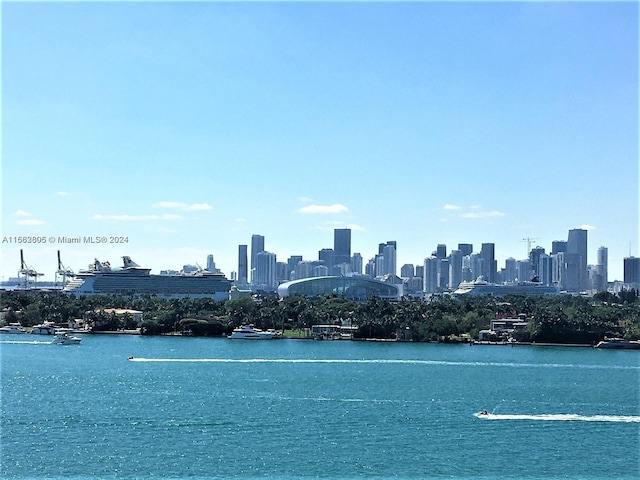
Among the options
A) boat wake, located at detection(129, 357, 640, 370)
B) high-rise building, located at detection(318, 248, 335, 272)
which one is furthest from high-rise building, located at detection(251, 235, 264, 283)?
boat wake, located at detection(129, 357, 640, 370)

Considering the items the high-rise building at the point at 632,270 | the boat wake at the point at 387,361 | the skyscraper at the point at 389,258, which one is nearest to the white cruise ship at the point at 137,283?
the boat wake at the point at 387,361

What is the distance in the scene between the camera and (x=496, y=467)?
60.5 ft

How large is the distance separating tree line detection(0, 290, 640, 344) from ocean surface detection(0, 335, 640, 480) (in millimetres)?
10925

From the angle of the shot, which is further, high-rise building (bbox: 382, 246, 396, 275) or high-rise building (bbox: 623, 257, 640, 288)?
high-rise building (bbox: 382, 246, 396, 275)

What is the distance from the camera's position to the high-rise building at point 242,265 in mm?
182375

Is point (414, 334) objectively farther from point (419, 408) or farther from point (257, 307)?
point (419, 408)

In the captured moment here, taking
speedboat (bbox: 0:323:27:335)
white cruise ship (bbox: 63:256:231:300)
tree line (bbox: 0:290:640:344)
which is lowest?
speedboat (bbox: 0:323:27:335)

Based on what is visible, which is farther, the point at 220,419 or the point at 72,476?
the point at 220,419

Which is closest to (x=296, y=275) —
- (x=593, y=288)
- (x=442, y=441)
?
(x=593, y=288)

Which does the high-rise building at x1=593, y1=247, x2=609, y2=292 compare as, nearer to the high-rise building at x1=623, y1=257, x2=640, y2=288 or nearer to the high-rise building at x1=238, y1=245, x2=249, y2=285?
the high-rise building at x1=623, y1=257, x2=640, y2=288

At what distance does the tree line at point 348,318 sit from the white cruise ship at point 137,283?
19907mm

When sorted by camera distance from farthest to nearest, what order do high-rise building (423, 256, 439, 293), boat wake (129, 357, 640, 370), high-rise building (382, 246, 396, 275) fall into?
1. high-rise building (382, 246, 396, 275)
2. high-rise building (423, 256, 439, 293)
3. boat wake (129, 357, 640, 370)

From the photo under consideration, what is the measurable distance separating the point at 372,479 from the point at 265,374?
51.0 ft

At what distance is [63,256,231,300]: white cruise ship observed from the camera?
89062 mm
